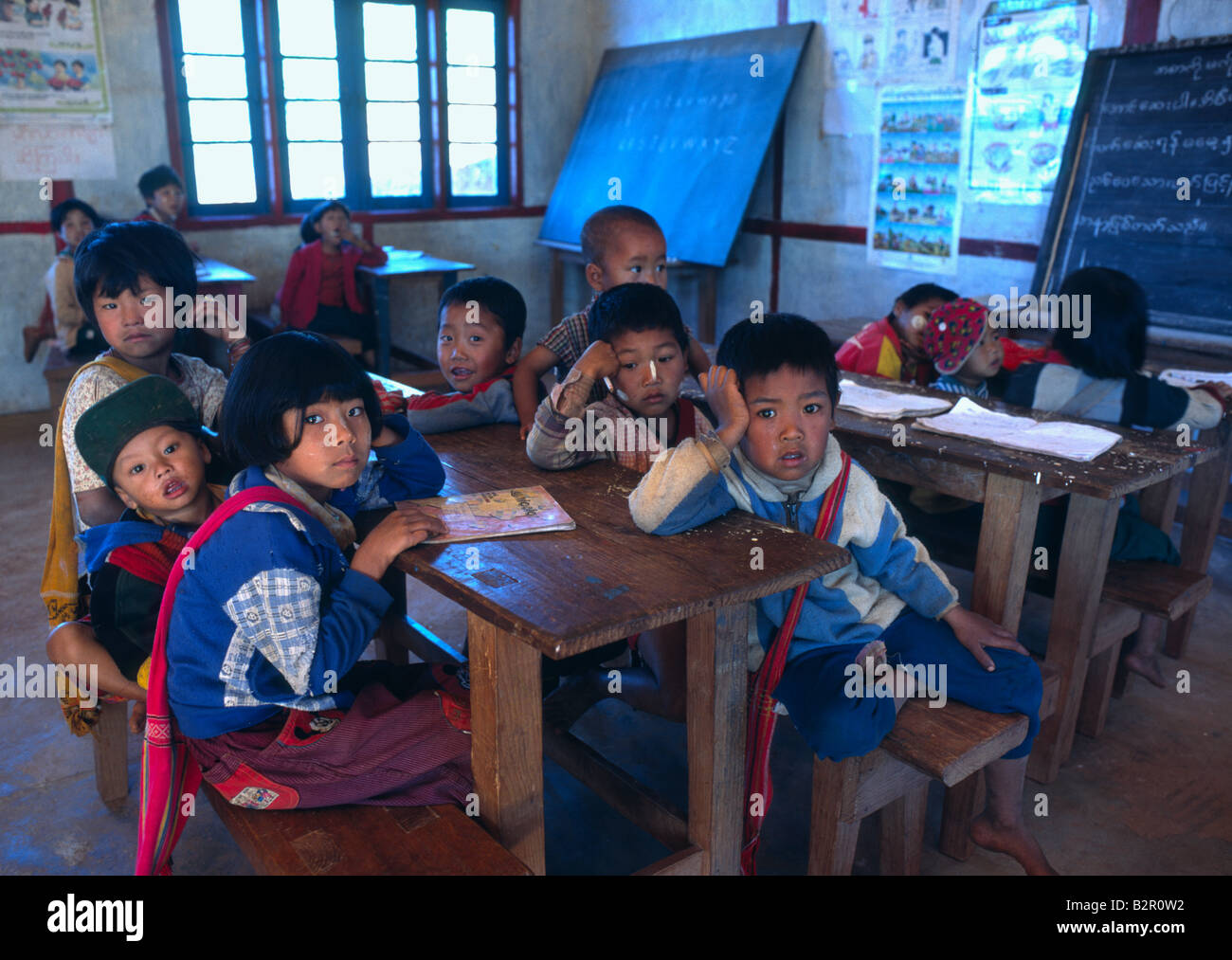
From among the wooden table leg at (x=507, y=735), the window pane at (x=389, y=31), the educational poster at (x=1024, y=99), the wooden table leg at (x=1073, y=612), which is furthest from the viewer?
the window pane at (x=389, y=31)

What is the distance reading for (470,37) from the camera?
264 inches

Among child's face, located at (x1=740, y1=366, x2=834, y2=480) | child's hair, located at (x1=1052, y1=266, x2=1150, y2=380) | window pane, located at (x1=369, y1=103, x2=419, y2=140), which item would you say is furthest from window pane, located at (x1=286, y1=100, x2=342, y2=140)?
child's face, located at (x1=740, y1=366, x2=834, y2=480)

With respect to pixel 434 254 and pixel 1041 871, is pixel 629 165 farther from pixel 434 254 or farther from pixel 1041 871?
pixel 1041 871

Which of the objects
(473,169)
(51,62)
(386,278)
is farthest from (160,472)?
(473,169)

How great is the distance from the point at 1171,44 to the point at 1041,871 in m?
3.47

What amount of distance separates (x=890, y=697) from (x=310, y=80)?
232 inches

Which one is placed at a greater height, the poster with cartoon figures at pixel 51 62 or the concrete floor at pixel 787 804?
the poster with cartoon figures at pixel 51 62

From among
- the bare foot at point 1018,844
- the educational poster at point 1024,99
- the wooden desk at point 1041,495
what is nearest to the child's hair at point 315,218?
the educational poster at point 1024,99

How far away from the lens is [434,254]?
22.4 ft

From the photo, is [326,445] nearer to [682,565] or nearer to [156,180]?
[682,565]

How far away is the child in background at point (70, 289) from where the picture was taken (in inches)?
191

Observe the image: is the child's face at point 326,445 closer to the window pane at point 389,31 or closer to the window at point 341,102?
the window at point 341,102
